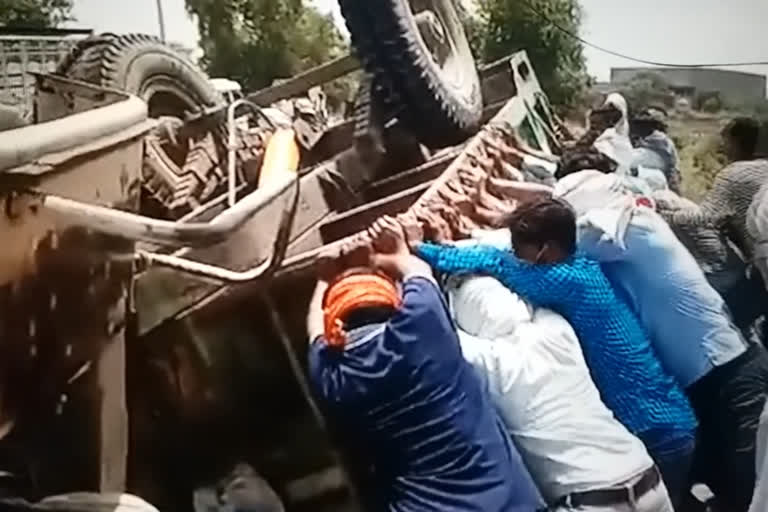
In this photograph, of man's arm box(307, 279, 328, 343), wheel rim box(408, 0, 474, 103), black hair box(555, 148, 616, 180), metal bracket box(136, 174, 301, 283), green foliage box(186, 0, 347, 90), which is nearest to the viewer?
metal bracket box(136, 174, 301, 283)

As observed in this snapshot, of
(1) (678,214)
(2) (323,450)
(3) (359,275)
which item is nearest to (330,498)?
(2) (323,450)

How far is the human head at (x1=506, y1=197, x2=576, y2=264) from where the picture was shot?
1449 mm

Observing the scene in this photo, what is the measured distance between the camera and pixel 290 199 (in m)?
1.22

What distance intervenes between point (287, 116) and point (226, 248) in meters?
0.40

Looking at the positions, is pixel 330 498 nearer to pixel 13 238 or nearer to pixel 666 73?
pixel 13 238

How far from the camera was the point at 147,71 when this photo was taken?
4.72ft

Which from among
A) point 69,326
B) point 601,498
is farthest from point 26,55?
point 601,498

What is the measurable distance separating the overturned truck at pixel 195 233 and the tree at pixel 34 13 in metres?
0.04

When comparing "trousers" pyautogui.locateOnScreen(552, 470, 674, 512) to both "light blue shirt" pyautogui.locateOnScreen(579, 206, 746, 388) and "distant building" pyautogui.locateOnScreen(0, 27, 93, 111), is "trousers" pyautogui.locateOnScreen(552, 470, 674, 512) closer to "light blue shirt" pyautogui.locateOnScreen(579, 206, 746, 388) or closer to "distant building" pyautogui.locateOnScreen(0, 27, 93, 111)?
"light blue shirt" pyautogui.locateOnScreen(579, 206, 746, 388)

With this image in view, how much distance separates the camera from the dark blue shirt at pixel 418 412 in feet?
4.00

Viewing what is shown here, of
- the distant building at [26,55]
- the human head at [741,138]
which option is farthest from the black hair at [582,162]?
the distant building at [26,55]

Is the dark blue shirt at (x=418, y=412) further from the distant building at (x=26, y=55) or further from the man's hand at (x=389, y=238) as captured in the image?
the distant building at (x=26, y=55)

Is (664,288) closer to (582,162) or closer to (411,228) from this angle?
(582,162)

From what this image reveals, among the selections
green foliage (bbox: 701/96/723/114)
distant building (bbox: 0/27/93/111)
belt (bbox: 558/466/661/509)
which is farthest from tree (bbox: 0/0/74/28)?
green foliage (bbox: 701/96/723/114)
